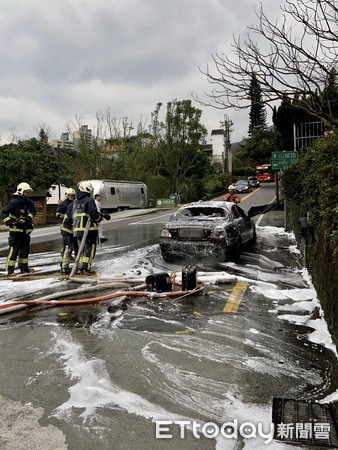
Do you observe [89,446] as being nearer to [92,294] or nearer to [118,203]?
[92,294]

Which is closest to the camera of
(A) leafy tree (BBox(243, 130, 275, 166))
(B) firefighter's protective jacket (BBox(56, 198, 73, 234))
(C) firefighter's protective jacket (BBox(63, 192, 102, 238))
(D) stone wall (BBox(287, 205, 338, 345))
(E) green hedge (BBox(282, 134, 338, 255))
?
(D) stone wall (BBox(287, 205, 338, 345))

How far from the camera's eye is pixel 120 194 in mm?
32094

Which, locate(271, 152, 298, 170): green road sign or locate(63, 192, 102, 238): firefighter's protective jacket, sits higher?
locate(271, 152, 298, 170): green road sign

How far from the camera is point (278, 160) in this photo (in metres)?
14.7

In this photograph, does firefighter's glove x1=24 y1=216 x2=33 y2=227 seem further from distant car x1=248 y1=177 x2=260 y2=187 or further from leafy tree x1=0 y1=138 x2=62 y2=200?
distant car x1=248 y1=177 x2=260 y2=187

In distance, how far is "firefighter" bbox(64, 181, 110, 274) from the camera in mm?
8070

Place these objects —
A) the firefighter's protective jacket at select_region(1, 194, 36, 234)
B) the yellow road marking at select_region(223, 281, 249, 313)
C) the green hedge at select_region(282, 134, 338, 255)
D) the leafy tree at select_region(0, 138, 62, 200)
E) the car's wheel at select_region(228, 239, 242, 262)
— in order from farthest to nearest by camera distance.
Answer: the leafy tree at select_region(0, 138, 62, 200)
the car's wheel at select_region(228, 239, 242, 262)
the firefighter's protective jacket at select_region(1, 194, 36, 234)
the yellow road marking at select_region(223, 281, 249, 313)
the green hedge at select_region(282, 134, 338, 255)

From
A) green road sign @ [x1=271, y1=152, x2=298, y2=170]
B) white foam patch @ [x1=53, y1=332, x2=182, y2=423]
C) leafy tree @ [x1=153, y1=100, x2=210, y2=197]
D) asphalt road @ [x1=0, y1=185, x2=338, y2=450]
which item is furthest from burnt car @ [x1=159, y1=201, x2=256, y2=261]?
leafy tree @ [x1=153, y1=100, x2=210, y2=197]

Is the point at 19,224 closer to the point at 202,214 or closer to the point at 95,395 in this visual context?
the point at 202,214

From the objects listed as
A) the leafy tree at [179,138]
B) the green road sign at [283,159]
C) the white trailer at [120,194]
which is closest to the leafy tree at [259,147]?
the leafy tree at [179,138]

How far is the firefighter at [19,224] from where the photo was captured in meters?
8.34

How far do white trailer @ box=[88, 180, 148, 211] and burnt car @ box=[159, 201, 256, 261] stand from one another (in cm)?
2005

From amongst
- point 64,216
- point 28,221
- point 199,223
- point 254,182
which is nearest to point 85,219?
point 64,216

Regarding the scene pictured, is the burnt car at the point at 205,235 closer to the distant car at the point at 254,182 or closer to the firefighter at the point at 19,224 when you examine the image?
the firefighter at the point at 19,224
